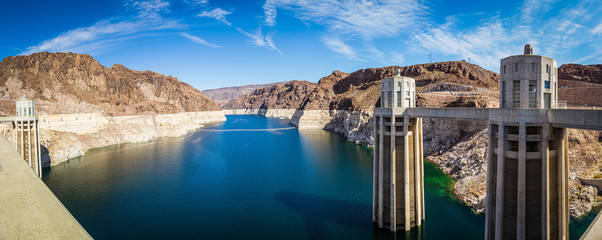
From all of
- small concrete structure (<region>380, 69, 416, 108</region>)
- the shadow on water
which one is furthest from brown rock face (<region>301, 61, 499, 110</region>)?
small concrete structure (<region>380, 69, 416, 108</region>)

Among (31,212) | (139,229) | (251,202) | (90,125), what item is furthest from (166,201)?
(90,125)

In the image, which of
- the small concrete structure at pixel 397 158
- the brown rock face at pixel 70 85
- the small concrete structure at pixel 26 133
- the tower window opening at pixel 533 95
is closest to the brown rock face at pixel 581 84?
the small concrete structure at pixel 397 158

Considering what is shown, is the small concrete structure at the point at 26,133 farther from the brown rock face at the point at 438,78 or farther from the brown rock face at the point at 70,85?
the brown rock face at the point at 438,78

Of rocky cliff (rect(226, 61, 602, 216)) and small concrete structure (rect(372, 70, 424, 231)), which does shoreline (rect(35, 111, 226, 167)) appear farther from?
small concrete structure (rect(372, 70, 424, 231))

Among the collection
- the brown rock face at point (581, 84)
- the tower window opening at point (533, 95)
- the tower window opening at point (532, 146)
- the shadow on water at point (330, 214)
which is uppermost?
the brown rock face at point (581, 84)

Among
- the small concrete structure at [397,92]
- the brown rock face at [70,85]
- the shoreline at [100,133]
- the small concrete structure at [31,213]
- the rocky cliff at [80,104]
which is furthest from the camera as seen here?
the brown rock face at [70,85]

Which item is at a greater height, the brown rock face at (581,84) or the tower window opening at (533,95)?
the brown rock face at (581,84)

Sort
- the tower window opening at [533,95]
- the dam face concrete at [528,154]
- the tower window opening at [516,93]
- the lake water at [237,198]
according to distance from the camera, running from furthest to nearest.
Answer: the lake water at [237,198]
the tower window opening at [516,93]
the tower window opening at [533,95]
the dam face concrete at [528,154]

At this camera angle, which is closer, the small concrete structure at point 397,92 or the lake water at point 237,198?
the small concrete structure at point 397,92

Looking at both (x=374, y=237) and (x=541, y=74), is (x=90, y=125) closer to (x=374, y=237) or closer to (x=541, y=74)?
(x=374, y=237)
